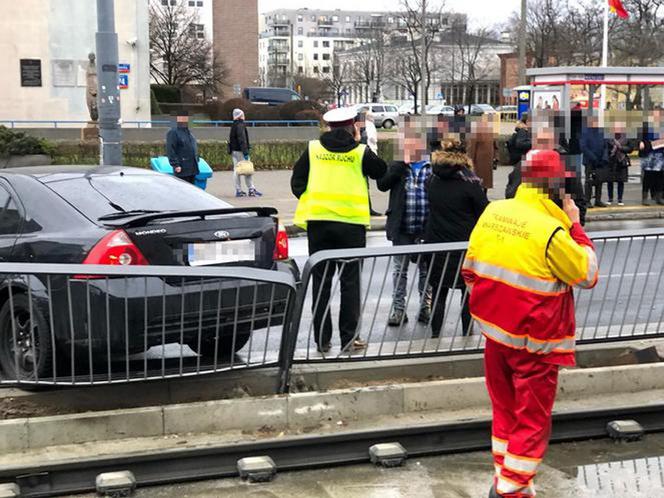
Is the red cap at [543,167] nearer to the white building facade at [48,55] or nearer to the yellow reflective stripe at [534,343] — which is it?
the yellow reflective stripe at [534,343]

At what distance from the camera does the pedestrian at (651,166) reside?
56.7 feet

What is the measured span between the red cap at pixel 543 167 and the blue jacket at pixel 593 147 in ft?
42.2

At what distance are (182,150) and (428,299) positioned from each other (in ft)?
27.3

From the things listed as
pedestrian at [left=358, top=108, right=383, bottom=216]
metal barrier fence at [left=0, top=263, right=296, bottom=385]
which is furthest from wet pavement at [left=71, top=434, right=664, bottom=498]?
pedestrian at [left=358, top=108, right=383, bottom=216]

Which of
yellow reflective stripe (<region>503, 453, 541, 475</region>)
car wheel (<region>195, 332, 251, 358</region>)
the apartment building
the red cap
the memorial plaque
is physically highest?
the apartment building

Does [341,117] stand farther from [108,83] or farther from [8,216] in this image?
[108,83]

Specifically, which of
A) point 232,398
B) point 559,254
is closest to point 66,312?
point 232,398

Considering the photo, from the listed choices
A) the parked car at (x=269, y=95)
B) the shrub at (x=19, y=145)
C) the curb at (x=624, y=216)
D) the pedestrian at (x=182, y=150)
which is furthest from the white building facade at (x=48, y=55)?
the curb at (x=624, y=216)

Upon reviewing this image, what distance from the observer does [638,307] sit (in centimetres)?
644

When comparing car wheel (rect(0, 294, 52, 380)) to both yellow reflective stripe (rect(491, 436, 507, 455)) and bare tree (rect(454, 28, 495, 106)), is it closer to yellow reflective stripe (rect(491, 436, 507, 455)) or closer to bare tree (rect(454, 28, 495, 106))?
yellow reflective stripe (rect(491, 436, 507, 455))

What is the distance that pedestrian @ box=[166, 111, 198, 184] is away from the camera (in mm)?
13742

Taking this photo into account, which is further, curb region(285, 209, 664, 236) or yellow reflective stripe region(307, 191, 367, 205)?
curb region(285, 209, 664, 236)

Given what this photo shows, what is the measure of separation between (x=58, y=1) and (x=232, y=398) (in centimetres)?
3523

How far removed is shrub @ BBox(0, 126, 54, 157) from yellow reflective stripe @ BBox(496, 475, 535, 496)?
19.6m
